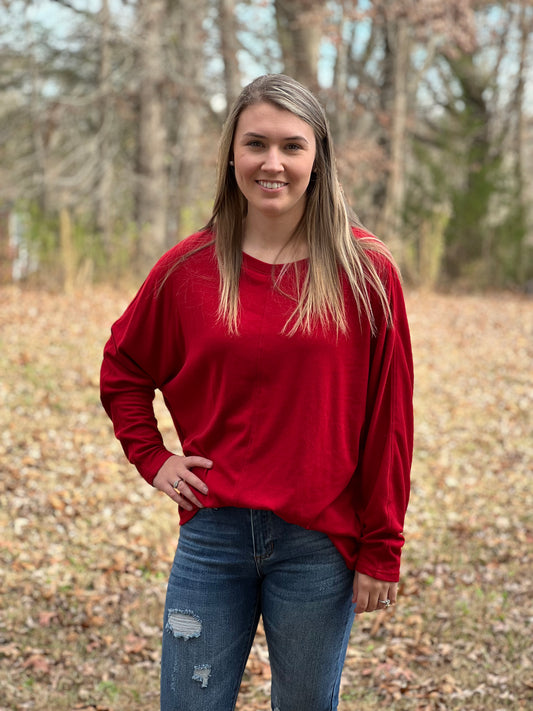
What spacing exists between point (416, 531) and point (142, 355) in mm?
4117

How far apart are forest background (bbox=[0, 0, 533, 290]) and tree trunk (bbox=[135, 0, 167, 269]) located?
0.09 ft

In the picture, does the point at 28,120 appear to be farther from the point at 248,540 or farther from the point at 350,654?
the point at 248,540

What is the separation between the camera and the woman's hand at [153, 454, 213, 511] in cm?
201

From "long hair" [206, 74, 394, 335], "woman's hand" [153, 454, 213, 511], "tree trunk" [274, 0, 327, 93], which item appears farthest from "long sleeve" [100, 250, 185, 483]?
"tree trunk" [274, 0, 327, 93]

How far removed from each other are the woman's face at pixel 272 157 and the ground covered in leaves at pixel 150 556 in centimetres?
262

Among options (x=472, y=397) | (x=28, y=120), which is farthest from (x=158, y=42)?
(x=472, y=397)

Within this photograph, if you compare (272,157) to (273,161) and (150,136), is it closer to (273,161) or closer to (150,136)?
(273,161)

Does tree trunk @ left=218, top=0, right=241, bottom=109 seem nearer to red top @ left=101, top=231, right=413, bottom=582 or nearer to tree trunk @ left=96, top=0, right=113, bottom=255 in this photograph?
tree trunk @ left=96, top=0, right=113, bottom=255

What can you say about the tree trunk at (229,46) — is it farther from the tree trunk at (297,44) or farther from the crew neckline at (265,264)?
the crew neckline at (265,264)

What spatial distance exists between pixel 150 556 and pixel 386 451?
358cm

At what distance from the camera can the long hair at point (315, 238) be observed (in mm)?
1920

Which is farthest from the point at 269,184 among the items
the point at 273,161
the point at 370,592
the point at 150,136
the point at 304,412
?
the point at 150,136

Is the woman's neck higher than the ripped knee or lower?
higher

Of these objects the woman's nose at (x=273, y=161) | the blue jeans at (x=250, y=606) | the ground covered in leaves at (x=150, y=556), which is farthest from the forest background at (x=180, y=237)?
the woman's nose at (x=273, y=161)
